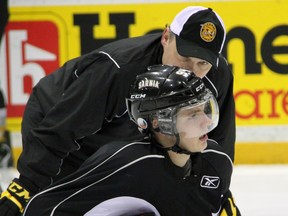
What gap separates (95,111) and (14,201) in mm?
315

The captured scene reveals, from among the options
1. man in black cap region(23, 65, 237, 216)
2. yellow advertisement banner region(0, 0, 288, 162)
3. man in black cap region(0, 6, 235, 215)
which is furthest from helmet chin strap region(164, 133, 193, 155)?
yellow advertisement banner region(0, 0, 288, 162)

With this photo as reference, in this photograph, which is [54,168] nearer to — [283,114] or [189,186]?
[189,186]

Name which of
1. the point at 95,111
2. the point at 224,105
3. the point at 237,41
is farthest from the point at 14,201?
the point at 237,41

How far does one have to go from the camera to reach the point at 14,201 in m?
2.05

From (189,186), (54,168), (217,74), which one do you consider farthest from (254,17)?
(189,186)

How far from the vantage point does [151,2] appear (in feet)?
14.5

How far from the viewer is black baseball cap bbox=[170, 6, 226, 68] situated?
2031 mm

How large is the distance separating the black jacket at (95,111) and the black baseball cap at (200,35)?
12cm

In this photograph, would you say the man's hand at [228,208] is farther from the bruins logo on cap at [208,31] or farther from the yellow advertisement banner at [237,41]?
the yellow advertisement banner at [237,41]

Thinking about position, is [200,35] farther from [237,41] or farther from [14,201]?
[237,41]

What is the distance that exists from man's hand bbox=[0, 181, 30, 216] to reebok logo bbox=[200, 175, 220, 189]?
56 cm

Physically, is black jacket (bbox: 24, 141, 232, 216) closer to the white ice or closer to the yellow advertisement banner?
the white ice

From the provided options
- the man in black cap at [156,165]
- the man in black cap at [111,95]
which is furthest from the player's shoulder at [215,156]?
the man in black cap at [111,95]

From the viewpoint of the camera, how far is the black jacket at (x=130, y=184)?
5.38ft
